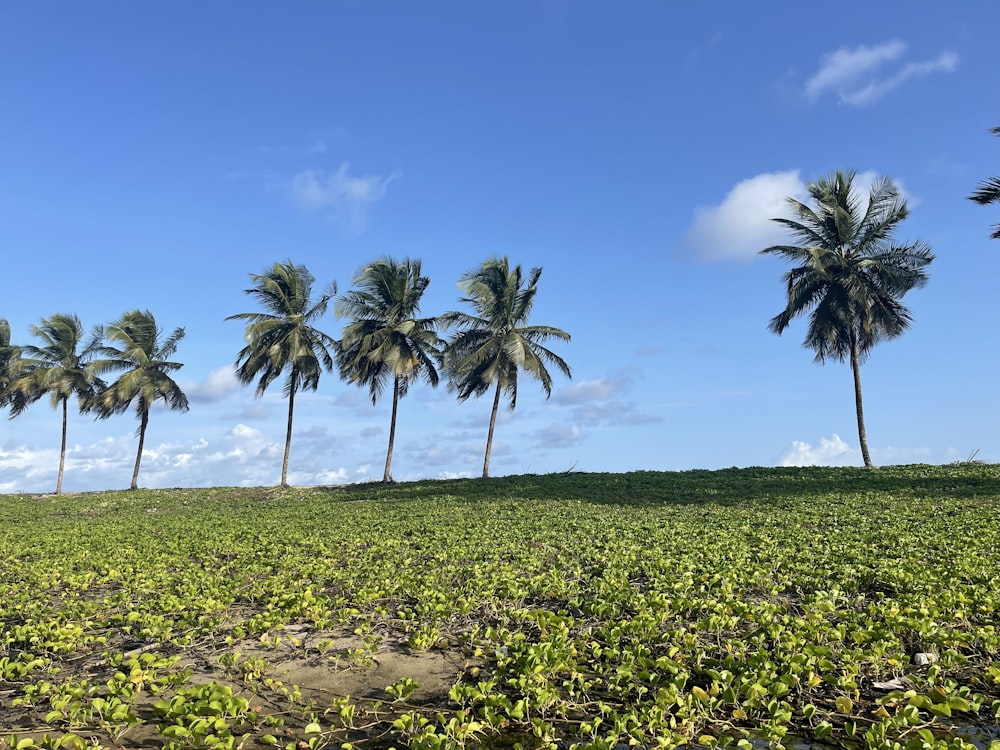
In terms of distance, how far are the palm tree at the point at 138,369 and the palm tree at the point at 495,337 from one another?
1896 cm

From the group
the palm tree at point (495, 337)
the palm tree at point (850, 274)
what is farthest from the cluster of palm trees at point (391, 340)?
the palm tree at point (850, 274)

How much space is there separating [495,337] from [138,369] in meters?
22.9

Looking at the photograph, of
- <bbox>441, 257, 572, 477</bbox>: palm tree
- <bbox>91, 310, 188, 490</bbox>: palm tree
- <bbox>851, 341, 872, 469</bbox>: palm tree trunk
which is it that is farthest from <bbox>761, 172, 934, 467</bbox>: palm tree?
<bbox>91, 310, 188, 490</bbox>: palm tree

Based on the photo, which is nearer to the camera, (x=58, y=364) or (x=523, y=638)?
(x=523, y=638)

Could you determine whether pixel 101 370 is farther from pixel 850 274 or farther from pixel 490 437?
pixel 850 274

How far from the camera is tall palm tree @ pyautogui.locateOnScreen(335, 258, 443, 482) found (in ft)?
109

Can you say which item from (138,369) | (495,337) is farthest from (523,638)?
(138,369)

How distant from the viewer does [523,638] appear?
6.54 m

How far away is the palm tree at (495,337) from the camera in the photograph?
32.2m

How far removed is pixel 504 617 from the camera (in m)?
7.41

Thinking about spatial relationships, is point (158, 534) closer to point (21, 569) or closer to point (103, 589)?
point (21, 569)

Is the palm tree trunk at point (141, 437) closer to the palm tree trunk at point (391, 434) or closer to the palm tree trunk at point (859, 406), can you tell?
the palm tree trunk at point (391, 434)

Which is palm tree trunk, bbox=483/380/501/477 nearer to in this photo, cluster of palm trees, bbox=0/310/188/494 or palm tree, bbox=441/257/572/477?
palm tree, bbox=441/257/572/477

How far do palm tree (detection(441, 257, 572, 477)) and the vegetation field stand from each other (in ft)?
57.6
